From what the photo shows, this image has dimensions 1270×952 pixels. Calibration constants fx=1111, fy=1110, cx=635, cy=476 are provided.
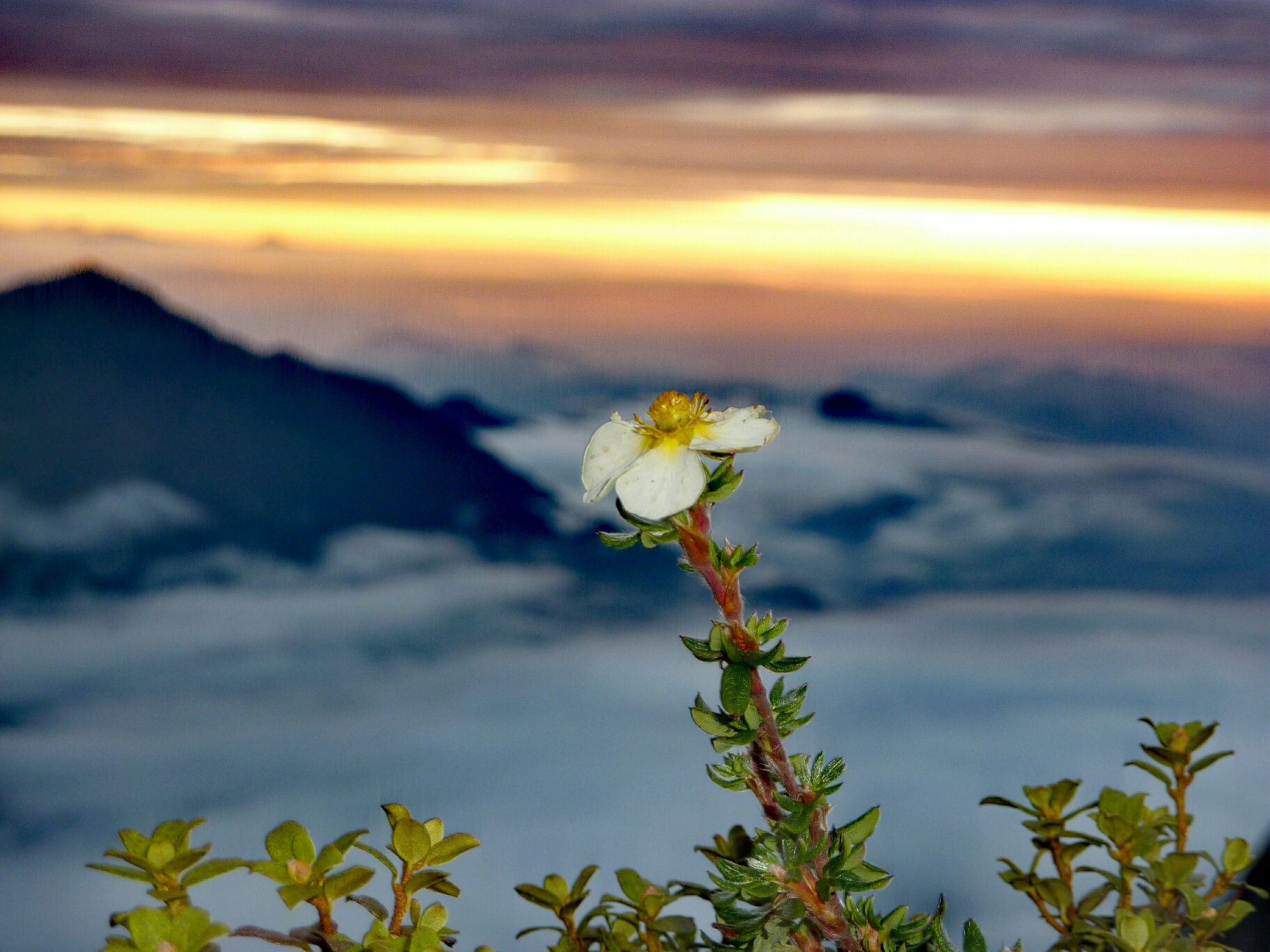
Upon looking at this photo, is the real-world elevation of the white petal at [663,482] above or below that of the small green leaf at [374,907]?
above

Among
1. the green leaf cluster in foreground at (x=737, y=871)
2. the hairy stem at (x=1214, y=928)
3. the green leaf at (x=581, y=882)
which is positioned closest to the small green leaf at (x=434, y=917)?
the green leaf cluster in foreground at (x=737, y=871)

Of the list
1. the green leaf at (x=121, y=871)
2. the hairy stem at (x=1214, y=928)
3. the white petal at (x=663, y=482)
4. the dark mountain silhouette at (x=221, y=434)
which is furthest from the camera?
the dark mountain silhouette at (x=221, y=434)

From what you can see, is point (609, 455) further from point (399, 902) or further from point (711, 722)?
point (399, 902)

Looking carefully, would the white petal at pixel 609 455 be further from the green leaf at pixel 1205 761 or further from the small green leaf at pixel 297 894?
the green leaf at pixel 1205 761

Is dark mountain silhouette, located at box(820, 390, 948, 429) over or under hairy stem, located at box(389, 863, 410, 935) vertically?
over

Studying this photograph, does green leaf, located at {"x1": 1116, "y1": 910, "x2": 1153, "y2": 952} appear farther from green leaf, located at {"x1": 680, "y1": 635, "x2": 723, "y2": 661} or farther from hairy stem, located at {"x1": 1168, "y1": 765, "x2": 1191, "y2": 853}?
green leaf, located at {"x1": 680, "y1": 635, "x2": 723, "y2": 661}

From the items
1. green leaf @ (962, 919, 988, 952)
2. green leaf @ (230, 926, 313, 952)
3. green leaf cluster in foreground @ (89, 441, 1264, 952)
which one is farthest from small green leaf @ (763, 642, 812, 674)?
green leaf @ (230, 926, 313, 952)
